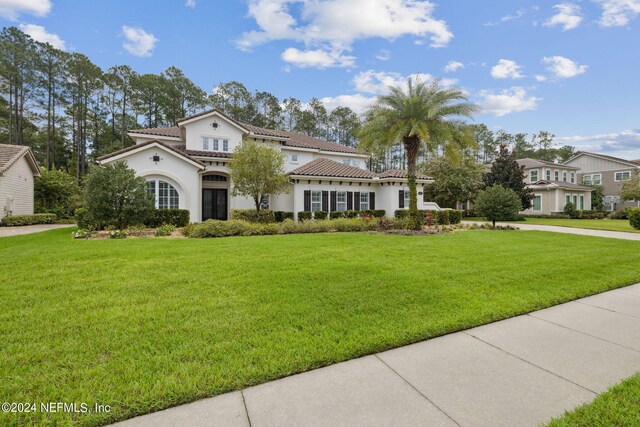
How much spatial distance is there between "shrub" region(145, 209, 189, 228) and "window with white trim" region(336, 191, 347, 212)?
34.0 feet

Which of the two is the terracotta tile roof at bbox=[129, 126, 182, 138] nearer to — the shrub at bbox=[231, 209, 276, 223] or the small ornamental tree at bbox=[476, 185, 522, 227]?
the shrub at bbox=[231, 209, 276, 223]

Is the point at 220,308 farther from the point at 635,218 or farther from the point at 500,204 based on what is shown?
the point at 635,218

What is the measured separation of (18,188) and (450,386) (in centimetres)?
2853

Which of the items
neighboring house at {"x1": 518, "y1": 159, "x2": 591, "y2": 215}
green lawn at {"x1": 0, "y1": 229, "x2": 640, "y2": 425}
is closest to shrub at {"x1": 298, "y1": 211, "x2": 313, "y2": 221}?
green lawn at {"x1": 0, "y1": 229, "x2": 640, "y2": 425}

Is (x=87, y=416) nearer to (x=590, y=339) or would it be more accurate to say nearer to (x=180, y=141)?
(x=590, y=339)

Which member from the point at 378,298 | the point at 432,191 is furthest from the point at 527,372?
the point at 432,191

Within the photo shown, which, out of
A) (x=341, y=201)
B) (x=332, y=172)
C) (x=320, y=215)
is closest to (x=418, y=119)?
(x=332, y=172)

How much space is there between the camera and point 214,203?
2192cm

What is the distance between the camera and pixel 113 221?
13422mm

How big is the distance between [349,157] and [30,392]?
1110 inches

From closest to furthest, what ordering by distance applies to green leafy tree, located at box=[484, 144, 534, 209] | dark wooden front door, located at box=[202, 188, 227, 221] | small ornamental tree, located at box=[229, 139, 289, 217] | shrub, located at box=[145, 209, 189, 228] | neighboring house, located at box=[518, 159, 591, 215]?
shrub, located at box=[145, 209, 189, 228], small ornamental tree, located at box=[229, 139, 289, 217], dark wooden front door, located at box=[202, 188, 227, 221], green leafy tree, located at box=[484, 144, 534, 209], neighboring house, located at box=[518, 159, 591, 215]

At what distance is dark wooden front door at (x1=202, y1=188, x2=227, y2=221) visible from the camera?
21.6m

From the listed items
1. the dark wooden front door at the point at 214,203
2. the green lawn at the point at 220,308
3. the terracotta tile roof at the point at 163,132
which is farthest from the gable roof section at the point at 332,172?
the green lawn at the point at 220,308

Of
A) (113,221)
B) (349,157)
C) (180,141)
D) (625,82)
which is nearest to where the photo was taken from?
(113,221)
